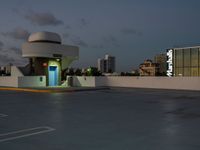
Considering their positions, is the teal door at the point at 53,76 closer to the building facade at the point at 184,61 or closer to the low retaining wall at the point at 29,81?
the low retaining wall at the point at 29,81

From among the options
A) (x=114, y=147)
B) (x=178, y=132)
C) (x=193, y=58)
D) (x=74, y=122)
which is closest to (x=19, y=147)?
(x=114, y=147)

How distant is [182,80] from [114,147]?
21.1 metres

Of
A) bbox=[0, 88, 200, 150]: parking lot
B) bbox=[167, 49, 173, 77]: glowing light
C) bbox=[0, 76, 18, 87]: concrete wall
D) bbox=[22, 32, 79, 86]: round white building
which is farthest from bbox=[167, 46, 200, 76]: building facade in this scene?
bbox=[0, 88, 200, 150]: parking lot

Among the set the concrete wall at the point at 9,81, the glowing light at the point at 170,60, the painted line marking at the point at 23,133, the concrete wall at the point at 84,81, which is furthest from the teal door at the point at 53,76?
the glowing light at the point at 170,60

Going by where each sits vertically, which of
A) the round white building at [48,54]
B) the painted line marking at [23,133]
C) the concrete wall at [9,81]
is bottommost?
the painted line marking at [23,133]

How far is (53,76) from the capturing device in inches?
1227

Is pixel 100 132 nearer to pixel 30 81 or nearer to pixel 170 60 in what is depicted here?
pixel 30 81

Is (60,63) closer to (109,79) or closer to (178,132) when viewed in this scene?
(109,79)

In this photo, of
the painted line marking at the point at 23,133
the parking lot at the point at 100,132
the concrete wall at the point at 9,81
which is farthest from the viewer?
the concrete wall at the point at 9,81

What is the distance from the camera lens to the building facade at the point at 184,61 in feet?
150

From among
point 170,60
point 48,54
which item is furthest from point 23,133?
point 170,60

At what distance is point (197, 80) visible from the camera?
2420cm

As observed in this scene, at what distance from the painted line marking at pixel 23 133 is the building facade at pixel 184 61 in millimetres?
40627

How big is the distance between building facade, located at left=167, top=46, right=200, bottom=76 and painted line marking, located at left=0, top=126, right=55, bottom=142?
40.6 metres
